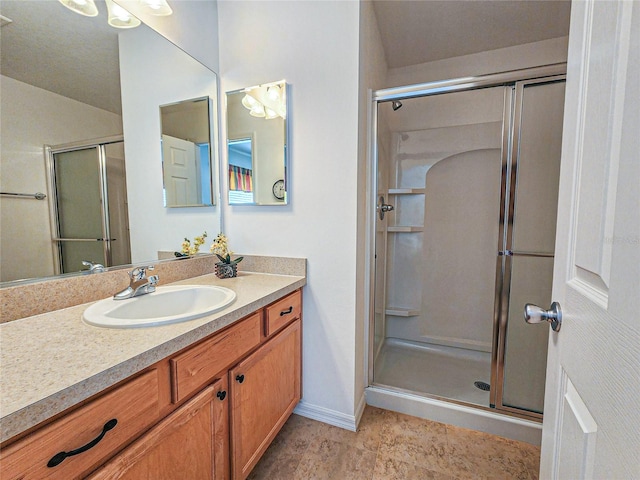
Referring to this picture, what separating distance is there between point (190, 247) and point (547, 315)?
5.11 feet

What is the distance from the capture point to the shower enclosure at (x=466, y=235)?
57.1 inches

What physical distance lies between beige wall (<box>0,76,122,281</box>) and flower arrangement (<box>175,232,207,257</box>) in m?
0.57

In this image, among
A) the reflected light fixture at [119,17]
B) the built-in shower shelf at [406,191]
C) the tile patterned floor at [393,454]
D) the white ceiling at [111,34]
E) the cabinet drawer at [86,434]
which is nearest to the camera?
the cabinet drawer at [86,434]

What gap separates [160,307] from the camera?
3.70 ft

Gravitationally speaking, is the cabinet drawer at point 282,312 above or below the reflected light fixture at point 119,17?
below

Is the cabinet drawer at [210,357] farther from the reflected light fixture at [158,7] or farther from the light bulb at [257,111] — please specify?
the reflected light fixture at [158,7]

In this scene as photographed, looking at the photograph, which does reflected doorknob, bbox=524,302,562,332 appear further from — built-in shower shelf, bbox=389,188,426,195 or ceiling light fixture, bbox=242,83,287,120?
built-in shower shelf, bbox=389,188,426,195

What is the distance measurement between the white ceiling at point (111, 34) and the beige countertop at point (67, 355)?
0.80 meters

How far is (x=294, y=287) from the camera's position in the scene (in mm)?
1383

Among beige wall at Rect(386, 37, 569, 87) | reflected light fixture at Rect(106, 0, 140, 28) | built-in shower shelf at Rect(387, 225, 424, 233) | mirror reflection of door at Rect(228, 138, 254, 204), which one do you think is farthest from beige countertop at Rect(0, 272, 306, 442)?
beige wall at Rect(386, 37, 569, 87)

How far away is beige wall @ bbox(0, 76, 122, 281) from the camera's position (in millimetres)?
826

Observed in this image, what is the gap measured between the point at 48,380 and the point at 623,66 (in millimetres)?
1113

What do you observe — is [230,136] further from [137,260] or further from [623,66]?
[623,66]

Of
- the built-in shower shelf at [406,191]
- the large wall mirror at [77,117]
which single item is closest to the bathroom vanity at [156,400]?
the large wall mirror at [77,117]
